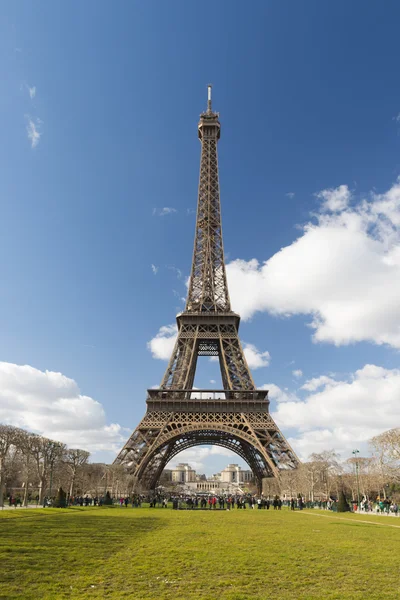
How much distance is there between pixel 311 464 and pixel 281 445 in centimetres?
441

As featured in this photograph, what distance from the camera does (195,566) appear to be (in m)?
12.2

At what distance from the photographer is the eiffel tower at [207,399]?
190ft

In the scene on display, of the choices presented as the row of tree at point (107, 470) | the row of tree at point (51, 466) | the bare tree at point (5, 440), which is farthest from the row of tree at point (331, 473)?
the bare tree at point (5, 440)

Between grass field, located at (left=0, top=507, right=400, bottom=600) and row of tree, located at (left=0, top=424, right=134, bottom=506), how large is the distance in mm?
31182

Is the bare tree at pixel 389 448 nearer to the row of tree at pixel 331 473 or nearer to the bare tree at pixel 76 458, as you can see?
the row of tree at pixel 331 473

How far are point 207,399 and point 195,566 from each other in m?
50.3

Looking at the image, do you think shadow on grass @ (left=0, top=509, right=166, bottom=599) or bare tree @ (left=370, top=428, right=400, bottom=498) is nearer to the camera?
shadow on grass @ (left=0, top=509, right=166, bottom=599)

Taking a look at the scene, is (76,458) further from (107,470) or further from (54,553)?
(54,553)

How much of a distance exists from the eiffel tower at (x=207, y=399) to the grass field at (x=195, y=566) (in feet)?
125

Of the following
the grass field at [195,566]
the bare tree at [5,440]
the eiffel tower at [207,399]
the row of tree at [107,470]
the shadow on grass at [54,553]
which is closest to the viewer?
the grass field at [195,566]

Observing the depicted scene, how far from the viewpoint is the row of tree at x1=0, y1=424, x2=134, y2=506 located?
166ft

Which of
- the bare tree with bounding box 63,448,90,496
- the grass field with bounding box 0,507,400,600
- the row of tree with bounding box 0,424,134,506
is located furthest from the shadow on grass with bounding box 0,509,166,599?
the bare tree with bounding box 63,448,90,496

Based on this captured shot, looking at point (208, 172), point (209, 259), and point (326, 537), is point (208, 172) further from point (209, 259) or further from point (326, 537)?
point (326, 537)

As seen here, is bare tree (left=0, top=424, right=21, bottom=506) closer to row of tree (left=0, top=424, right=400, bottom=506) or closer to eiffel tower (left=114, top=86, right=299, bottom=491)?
row of tree (left=0, top=424, right=400, bottom=506)
